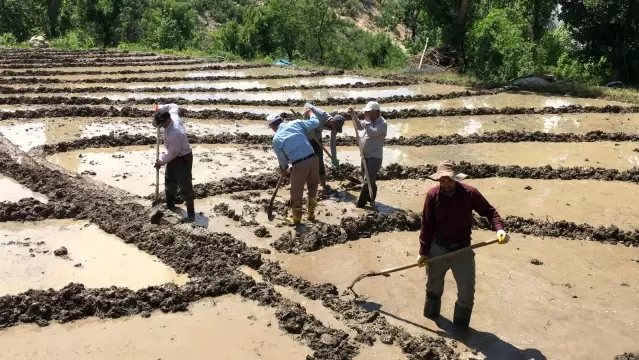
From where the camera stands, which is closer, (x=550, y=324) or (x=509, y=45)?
(x=550, y=324)

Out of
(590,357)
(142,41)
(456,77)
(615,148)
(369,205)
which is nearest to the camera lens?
(590,357)

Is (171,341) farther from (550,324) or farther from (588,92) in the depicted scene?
(588,92)

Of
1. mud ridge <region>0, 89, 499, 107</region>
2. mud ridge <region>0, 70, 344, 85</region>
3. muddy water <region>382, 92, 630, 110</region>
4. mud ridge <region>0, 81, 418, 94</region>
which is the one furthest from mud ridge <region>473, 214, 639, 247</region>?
mud ridge <region>0, 70, 344, 85</region>

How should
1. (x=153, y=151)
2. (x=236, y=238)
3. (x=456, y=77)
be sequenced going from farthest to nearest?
(x=456, y=77), (x=153, y=151), (x=236, y=238)

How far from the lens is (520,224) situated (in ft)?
26.5

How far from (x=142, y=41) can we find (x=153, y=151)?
111 ft

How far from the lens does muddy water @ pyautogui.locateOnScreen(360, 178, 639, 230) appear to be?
8656 millimetres

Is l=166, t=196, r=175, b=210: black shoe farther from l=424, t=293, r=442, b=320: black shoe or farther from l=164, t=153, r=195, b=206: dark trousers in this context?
l=424, t=293, r=442, b=320: black shoe

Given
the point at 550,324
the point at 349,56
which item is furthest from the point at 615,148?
the point at 349,56

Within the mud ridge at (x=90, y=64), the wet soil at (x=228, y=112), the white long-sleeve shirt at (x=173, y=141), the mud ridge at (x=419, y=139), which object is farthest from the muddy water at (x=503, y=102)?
the mud ridge at (x=90, y=64)

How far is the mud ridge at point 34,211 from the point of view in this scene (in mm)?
A: 8086

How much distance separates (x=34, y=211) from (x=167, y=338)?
13.1 feet

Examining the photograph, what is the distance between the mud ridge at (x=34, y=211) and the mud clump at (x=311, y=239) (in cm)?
300

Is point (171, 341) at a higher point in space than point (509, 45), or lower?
lower
